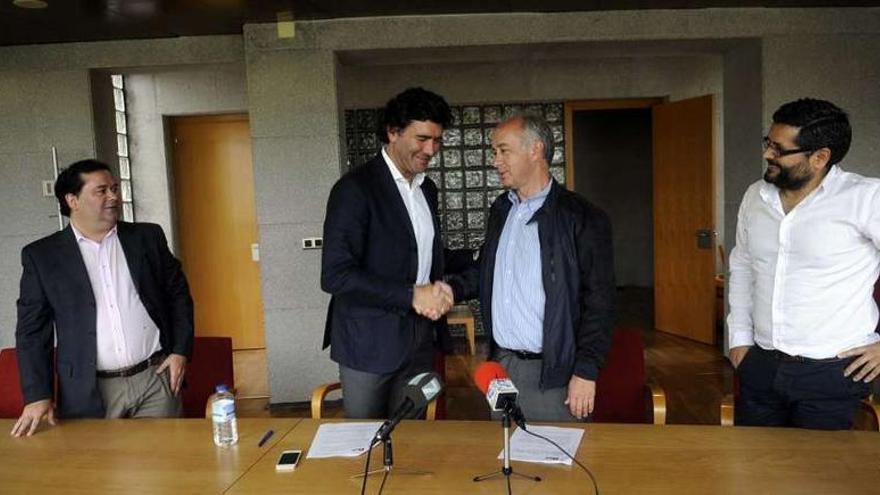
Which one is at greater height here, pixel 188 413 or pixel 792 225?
pixel 792 225

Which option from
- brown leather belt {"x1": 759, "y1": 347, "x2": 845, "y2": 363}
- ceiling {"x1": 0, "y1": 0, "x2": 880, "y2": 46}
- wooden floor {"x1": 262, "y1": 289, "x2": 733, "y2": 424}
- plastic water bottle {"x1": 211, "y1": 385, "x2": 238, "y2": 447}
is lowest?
wooden floor {"x1": 262, "y1": 289, "x2": 733, "y2": 424}

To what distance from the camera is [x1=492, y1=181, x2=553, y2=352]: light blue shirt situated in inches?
86.4

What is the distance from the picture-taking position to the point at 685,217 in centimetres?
628

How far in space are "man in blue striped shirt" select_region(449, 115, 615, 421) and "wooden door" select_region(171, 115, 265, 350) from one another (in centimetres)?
478

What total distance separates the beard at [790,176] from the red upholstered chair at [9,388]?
2880mm

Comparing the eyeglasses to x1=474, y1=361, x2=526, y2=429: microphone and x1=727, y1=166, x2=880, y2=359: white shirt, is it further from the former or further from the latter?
x1=474, y1=361, x2=526, y2=429: microphone

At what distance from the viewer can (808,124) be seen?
202cm

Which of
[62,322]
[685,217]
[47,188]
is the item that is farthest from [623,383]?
[47,188]

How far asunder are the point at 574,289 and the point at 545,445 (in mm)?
525

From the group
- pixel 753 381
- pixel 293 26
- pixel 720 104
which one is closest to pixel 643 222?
pixel 720 104

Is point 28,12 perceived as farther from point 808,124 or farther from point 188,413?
point 808,124

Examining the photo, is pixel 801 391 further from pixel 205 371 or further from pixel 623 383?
pixel 205 371

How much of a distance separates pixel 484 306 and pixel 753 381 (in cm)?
93

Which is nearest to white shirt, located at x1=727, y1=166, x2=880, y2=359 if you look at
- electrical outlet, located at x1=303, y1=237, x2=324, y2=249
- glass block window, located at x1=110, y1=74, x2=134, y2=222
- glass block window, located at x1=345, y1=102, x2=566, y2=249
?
electrical outlet, located at x1=303, y1=237, x2=324, y2=249
